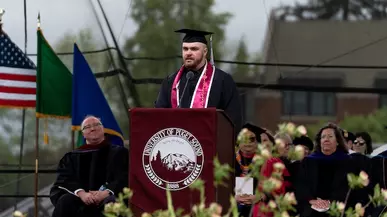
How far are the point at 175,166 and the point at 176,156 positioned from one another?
59 mm

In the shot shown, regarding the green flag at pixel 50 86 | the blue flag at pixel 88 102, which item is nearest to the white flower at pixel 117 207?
the green flag at pixel 50 86

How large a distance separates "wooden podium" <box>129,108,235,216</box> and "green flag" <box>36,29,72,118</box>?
4.30m

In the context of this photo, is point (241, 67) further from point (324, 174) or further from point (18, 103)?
point (324, 174)

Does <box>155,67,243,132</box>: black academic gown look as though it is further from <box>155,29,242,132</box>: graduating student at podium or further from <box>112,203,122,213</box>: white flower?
<box>112,203,122,213</box>: white flower

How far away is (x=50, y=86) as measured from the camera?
33.0ft

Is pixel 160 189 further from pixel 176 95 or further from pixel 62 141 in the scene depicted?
pixel 62 141

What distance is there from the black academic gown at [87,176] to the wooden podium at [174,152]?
7.38 ft

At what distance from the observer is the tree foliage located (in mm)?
11383

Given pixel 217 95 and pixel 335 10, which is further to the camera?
pixel 335 10

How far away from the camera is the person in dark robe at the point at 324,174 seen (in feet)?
26.7

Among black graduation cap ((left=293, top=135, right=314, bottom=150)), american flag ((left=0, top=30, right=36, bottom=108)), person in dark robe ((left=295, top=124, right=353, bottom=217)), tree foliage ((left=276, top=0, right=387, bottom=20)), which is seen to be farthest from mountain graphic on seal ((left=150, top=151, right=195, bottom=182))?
tree foliage ((left=276, top=0, right=387, bottom=20))

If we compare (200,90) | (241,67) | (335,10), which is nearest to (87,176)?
(200,90)

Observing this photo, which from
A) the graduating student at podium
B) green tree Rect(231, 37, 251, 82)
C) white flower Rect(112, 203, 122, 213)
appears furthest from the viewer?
green tree Rect(231, 37, 251, 82)

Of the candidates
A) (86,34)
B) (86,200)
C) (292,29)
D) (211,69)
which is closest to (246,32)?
(292,29)
